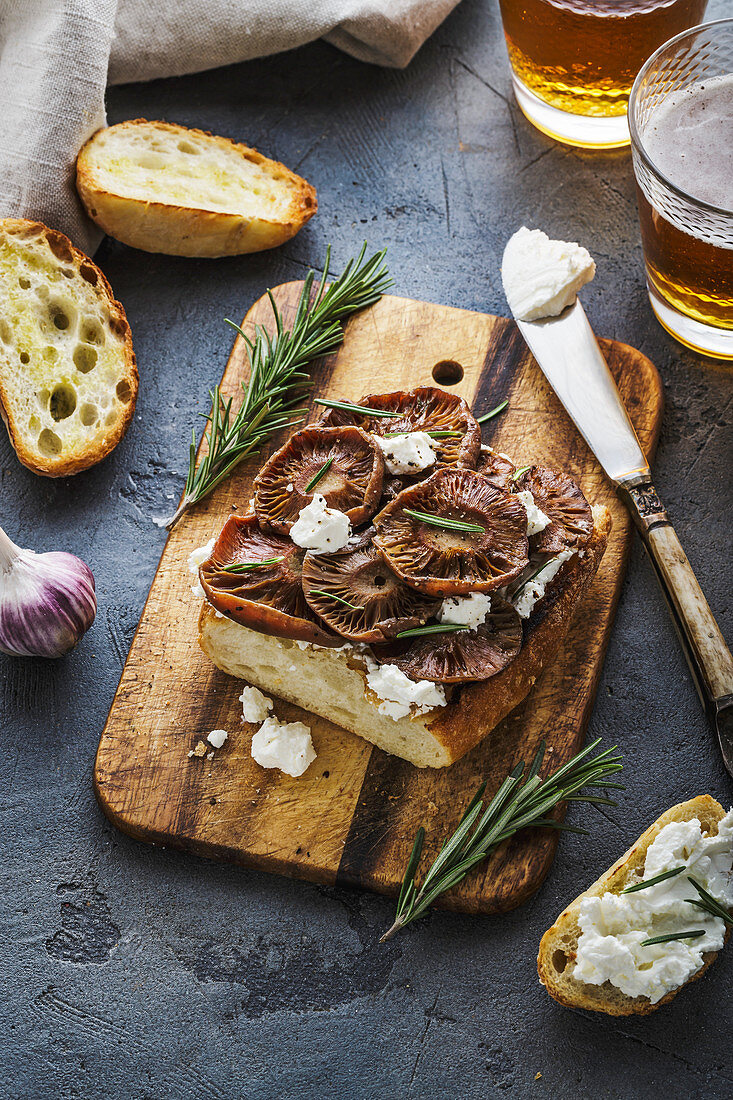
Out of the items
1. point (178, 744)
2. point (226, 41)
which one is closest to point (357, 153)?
point (226, 41)

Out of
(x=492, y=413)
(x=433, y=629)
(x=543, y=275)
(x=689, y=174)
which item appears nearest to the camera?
(x=433, y=629)

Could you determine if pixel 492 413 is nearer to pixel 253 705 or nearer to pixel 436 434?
pixel 436 434

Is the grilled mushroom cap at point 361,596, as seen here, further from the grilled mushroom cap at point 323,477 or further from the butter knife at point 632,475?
the butter knife at point 632,475

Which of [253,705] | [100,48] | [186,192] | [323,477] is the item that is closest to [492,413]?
[323,477]

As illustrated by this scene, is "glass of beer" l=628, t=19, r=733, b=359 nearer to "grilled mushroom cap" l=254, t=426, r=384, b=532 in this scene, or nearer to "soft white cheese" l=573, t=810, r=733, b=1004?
"grilled mushroom cap" l=254, t=426, r=384, b=532

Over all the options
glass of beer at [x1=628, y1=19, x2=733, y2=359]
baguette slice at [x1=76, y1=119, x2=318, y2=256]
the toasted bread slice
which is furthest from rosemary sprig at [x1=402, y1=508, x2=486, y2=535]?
baguette slice at [x1=76, y1=119, x2=318, y2=256]

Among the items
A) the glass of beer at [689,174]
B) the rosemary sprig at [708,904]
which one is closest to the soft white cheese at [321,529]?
the rosemary sprig at [708,904]
